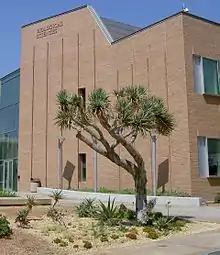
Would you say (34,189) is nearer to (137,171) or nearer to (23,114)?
(23,114)

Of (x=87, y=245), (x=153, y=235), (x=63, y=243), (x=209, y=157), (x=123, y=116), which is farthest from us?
(x=209, y=157)

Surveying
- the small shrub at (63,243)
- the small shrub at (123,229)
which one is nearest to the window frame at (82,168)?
the small shrub at (123,229)

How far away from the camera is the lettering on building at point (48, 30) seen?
3288cm

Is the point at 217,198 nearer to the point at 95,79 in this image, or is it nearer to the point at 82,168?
the point at 82,168

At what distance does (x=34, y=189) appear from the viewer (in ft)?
101

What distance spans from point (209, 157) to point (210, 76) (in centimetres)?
464

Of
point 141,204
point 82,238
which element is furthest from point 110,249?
point 141,204

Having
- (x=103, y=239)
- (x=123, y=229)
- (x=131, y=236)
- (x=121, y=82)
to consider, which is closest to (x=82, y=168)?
(x=121, y=82)

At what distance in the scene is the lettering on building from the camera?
32.9 meters

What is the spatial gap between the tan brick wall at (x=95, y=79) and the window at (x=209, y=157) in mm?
961

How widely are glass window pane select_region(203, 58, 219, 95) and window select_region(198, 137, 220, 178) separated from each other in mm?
2813

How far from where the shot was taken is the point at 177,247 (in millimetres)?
9961

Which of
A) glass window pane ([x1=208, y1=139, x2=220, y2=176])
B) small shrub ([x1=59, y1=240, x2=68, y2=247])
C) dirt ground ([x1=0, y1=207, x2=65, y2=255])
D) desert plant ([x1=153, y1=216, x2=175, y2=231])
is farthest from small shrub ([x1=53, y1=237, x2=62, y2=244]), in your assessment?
glass window pane ([x1=208, y1=139, x2=220, y2=176])

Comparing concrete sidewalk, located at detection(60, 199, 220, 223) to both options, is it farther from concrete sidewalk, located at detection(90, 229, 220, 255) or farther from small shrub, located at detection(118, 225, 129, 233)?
small shrub, located at detection(118, 225, 129, 233)
